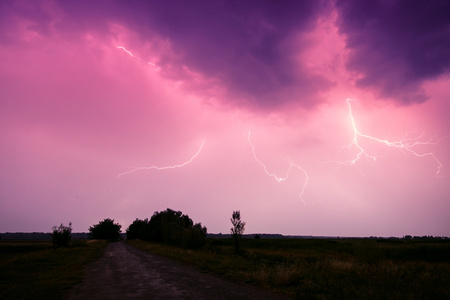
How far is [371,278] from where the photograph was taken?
11312 mm

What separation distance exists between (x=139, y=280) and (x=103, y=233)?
106 meters

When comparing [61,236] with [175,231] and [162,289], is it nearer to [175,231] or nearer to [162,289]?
[175,231]

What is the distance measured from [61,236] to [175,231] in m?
20.3

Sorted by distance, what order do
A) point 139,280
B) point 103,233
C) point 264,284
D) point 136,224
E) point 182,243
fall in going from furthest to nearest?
point 136,224
point 103,233
point 182,243
point 139,280
point 264,284

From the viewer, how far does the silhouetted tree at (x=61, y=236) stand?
38062 millimetres

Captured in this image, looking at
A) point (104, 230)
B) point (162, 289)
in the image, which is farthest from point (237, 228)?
point (104, 230)

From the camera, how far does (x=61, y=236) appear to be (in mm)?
38531

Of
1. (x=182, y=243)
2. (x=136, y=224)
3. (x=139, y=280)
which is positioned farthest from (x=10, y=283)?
(x=136, y=224)

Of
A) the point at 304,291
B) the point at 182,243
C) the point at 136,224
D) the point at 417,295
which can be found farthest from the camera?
the point at 136,224

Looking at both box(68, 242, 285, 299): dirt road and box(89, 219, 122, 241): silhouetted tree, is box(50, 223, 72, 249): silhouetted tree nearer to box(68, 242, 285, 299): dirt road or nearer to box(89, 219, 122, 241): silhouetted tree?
box(68, 242, 285, 299): dirt road

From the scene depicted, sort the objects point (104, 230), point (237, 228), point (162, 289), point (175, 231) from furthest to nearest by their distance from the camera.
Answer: point (104, 230) → point (175, 231) → point (237, 228) → point (162, 289)

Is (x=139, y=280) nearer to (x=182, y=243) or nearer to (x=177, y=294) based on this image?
(x=177, y=294)

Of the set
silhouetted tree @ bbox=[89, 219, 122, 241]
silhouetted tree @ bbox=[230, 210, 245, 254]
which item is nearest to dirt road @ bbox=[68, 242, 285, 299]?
silhouetted tree @ bbox=[230, 210, 245, 254]

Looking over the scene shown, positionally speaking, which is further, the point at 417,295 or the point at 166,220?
the point at 166,220
